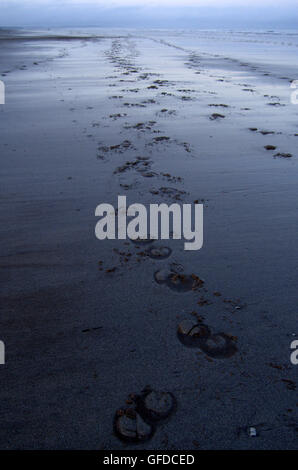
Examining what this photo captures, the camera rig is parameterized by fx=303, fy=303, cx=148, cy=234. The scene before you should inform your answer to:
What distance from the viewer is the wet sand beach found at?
1560 mm

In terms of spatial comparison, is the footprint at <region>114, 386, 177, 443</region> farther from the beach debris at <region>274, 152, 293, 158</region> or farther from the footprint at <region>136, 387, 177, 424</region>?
the beach debris at <region>274, 152, 293, 158</region>

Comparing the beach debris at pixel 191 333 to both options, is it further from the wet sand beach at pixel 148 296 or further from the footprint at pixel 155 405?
the footprint at pixel 155 405

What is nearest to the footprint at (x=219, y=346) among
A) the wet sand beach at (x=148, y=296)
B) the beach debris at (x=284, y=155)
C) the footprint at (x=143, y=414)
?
the wet sand beach at (x=148, y=296)

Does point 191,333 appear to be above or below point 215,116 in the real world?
below

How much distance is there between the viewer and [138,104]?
721cm

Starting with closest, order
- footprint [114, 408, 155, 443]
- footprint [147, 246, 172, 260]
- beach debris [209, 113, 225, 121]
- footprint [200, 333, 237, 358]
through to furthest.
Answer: footprint [114, 408, 155, 443]
footprint [200, 333, 237, 358]
footprint [147, 246, 172, 260]
beach debris [209, 113, 225, 121]

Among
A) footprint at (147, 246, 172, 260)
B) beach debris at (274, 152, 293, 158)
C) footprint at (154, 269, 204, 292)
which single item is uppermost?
beach debris at (274, 152, 293, 158)

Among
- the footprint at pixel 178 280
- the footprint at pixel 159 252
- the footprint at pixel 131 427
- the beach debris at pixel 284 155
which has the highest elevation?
the beach debris at pixel 284 155

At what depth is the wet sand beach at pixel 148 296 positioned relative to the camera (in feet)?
5.12

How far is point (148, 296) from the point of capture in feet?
7.35

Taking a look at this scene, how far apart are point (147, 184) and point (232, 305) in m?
2.01

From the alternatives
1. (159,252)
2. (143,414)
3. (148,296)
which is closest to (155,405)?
(143,414)

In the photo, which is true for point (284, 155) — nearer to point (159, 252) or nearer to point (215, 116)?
point (215, 116)

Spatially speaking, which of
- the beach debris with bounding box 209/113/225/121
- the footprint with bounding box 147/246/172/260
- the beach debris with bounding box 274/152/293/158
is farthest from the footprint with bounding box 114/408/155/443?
the beach debris with bounding box 209/113/225/121
